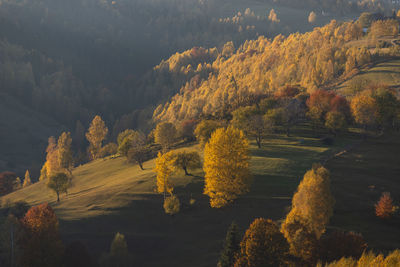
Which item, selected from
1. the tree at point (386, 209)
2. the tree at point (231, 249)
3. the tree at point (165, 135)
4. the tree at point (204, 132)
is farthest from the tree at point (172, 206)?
the tree at point (165, 135)

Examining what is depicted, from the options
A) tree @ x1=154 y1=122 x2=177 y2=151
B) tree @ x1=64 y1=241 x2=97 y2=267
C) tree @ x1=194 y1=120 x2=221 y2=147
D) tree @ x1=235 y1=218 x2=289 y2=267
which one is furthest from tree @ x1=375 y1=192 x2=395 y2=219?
tree @ x1=154 y1=122 x2=177 y2=151

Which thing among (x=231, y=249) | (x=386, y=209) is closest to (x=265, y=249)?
(x=231, y=249)

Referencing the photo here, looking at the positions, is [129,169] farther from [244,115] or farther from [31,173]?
[31,173]

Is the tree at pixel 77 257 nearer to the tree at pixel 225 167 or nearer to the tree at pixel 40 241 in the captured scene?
the tree at pixel 40 241

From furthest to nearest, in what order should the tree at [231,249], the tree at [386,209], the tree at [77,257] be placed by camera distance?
the tree at [386,209], the tree at [77,257], the tree at [231,249]

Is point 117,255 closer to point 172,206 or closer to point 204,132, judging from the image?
point 172,206
